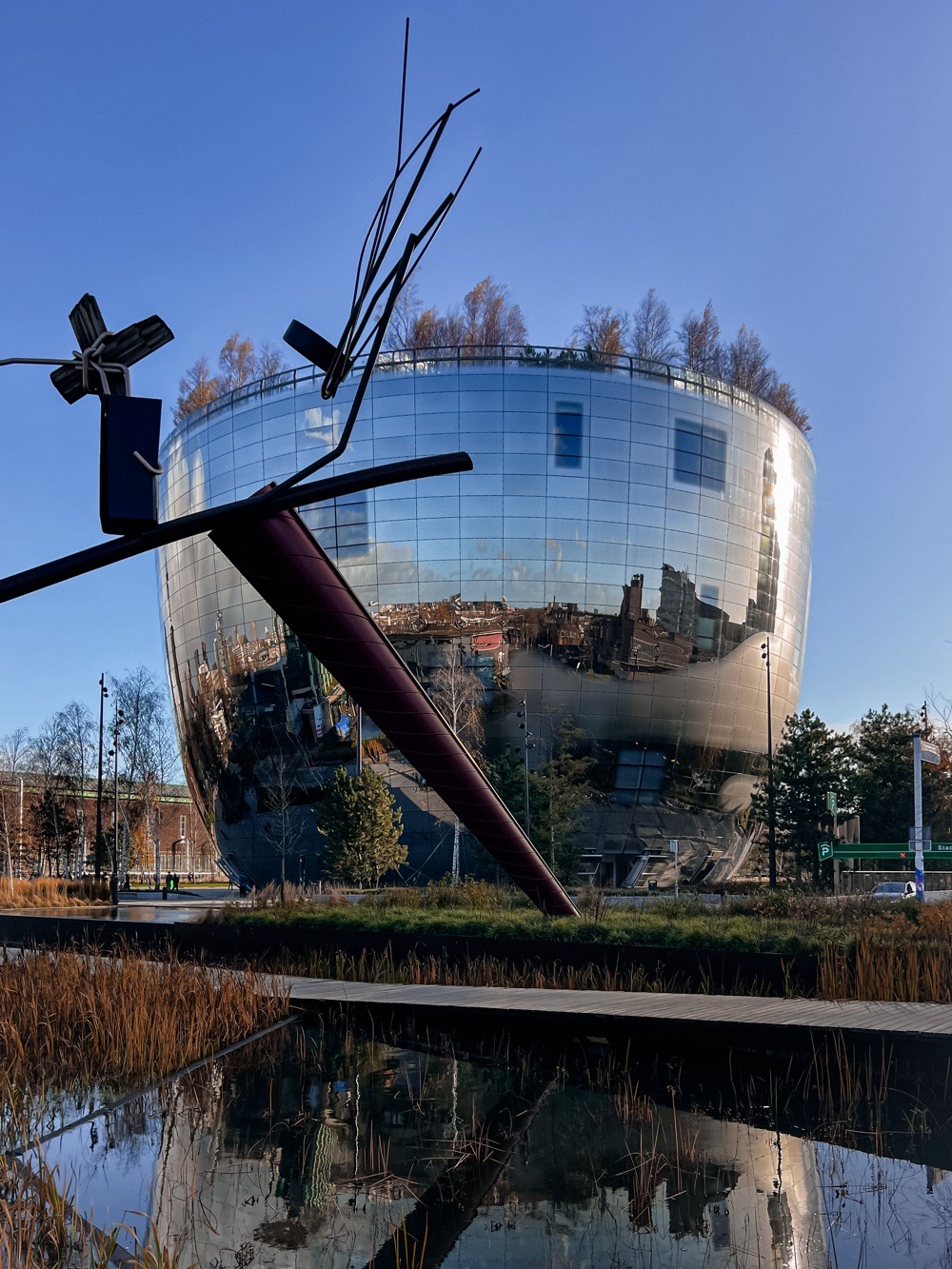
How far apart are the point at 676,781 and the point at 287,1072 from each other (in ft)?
157

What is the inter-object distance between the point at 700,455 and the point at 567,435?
24.6 ft

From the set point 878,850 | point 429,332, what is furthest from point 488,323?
point 878,850

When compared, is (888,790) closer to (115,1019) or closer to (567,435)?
(567,435)

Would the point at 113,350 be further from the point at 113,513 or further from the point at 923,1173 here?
the point at 923,1173

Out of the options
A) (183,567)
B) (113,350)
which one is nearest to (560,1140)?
(113,350)

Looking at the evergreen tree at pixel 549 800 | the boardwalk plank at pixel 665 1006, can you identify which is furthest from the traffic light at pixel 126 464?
the evergreen tree at pixel 549 800

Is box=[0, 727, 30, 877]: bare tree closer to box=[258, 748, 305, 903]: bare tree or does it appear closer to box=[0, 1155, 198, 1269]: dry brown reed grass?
box=[258, 748, 305, 903]: bare tree

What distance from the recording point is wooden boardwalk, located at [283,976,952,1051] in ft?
33.9

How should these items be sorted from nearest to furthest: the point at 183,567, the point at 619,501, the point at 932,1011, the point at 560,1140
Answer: the point at 560,1140 → the point at 932,1011 → the point at 619,501 → the point at 183,567

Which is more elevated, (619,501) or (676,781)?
(619,501)

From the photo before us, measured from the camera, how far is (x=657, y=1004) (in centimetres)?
1225

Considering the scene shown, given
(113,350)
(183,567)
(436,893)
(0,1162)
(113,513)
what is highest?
(183,567)

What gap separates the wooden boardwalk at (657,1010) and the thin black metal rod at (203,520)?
6.85m

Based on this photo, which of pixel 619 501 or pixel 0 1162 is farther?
pixel 619 501
